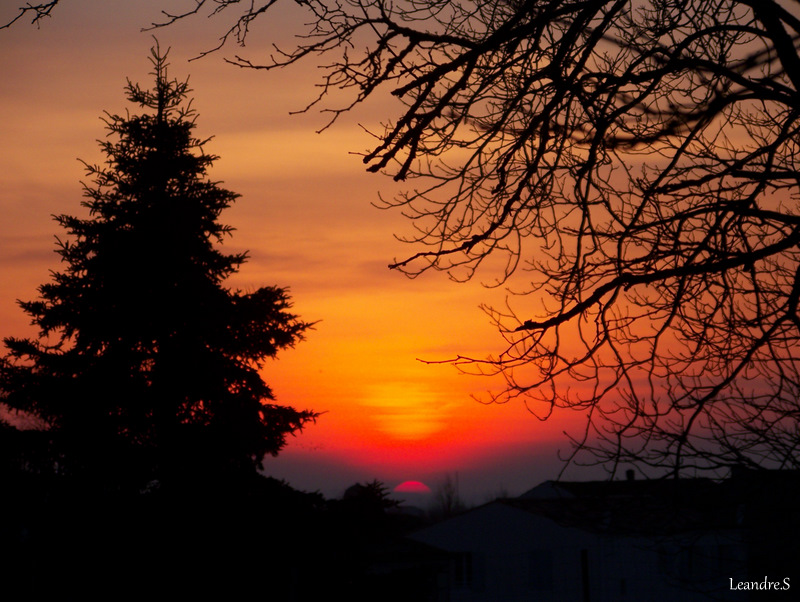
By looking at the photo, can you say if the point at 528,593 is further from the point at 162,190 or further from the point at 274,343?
the point at 162,190

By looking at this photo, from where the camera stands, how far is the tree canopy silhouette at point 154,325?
1978cm

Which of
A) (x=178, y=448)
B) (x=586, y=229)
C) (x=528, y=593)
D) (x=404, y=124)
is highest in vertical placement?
(x=404, y=124)

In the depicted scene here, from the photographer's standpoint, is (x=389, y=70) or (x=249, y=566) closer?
(x=389, y=70)

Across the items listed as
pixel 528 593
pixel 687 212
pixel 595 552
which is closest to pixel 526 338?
pixel 687 212

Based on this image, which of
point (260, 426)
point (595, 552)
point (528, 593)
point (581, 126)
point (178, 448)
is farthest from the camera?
point (528, 593)

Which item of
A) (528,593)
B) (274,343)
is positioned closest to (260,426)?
(274,343)

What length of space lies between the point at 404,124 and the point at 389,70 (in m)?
0.47

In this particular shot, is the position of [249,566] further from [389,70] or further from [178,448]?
[389,70]

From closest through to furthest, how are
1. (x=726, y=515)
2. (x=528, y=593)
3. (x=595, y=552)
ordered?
(x=726, y=515)
(x=595, y=552)
(x=528, y=593)

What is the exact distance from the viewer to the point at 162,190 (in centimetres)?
2170

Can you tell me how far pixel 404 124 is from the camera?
636 centimetres

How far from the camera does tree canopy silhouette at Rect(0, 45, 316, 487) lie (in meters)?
19.8

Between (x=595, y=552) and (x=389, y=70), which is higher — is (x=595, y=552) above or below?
below

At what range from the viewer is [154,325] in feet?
68.1
